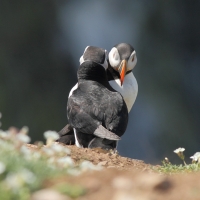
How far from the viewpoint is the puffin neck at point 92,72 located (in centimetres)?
774

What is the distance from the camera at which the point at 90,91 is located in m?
7.38

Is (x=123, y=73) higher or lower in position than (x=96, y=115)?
higher

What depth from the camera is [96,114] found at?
700cm

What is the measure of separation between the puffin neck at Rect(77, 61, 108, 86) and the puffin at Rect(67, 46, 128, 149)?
0.18 feet

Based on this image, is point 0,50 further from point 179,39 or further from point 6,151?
point 6,151

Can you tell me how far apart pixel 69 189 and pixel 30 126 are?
38.6 ft

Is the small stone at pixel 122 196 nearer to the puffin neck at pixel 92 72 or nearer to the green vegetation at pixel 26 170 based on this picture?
the green vegetation at pixel 26 170

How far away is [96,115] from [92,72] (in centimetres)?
88

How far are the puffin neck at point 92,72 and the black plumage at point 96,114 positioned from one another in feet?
0.60

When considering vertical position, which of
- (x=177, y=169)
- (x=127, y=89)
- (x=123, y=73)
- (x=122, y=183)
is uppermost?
(x=122, y=183)

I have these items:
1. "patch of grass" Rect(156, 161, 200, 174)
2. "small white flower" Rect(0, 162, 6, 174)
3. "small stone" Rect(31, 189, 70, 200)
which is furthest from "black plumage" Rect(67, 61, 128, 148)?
"small stone" Rect(31, 189, 70, 200)

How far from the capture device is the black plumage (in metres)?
6.95

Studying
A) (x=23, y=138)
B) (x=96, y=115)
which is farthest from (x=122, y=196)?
(x=96, y=115)

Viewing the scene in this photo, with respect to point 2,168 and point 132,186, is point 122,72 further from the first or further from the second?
point 2,168
